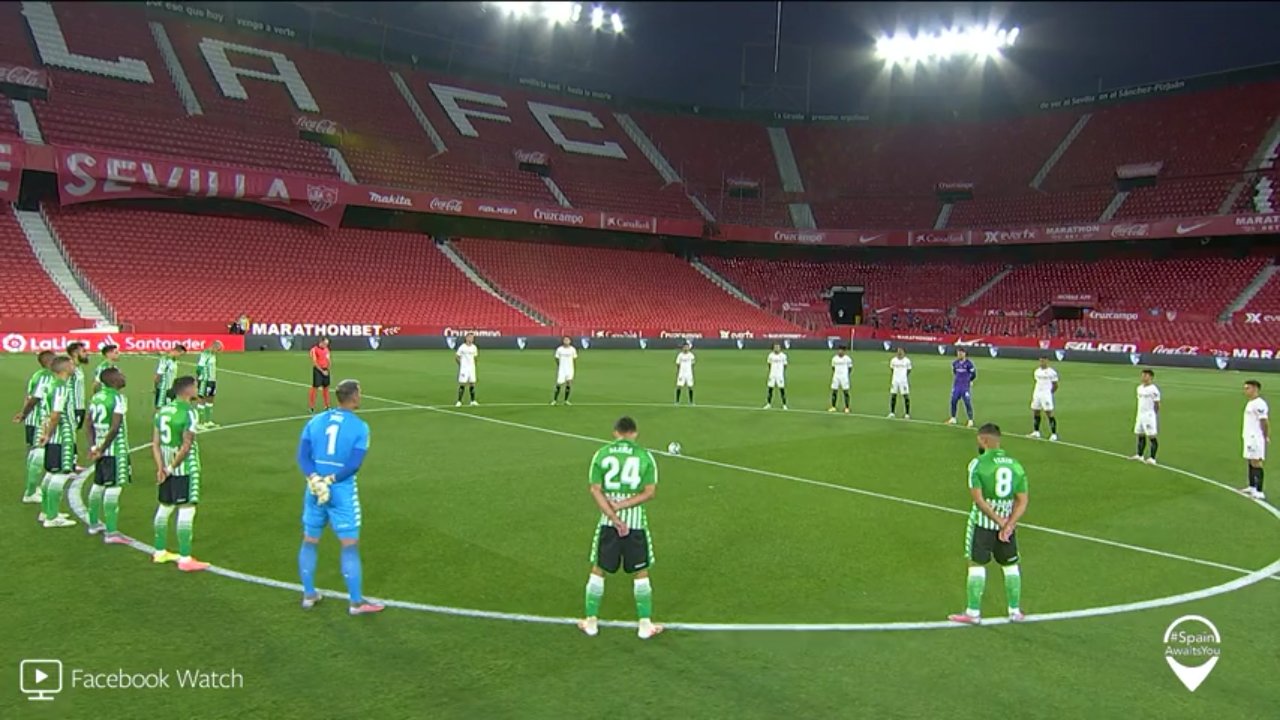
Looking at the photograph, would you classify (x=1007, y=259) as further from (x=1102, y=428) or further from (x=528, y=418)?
(x=528, y=418)

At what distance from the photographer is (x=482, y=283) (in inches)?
2152

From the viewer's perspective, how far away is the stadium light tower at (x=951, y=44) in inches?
2527

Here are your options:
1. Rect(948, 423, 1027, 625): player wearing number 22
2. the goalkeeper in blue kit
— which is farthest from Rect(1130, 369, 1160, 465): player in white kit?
the goalkeeper in blue kit

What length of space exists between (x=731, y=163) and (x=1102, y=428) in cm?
5466

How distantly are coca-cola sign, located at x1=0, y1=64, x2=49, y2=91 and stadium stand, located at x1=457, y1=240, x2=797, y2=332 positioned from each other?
24.3m

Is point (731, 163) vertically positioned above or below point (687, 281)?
above

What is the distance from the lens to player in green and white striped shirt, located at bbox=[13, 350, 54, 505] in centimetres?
1079

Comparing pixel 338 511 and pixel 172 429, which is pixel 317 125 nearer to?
pixel 172 429

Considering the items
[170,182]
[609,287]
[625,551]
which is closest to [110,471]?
[625,551]

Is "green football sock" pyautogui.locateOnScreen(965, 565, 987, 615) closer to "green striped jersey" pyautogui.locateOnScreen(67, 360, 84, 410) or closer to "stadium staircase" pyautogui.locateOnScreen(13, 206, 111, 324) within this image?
"green striped jersey" pyautogui.locateOnScreen(67, 360, 84, 410)

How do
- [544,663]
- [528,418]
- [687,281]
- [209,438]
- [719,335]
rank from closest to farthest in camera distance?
[544,663], [209,438], [528,418], [719,335], [687,281]

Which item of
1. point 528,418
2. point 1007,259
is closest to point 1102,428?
point 528,418

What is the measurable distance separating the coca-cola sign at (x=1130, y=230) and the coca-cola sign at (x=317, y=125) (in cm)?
5153

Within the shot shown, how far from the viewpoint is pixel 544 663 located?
674 cm
